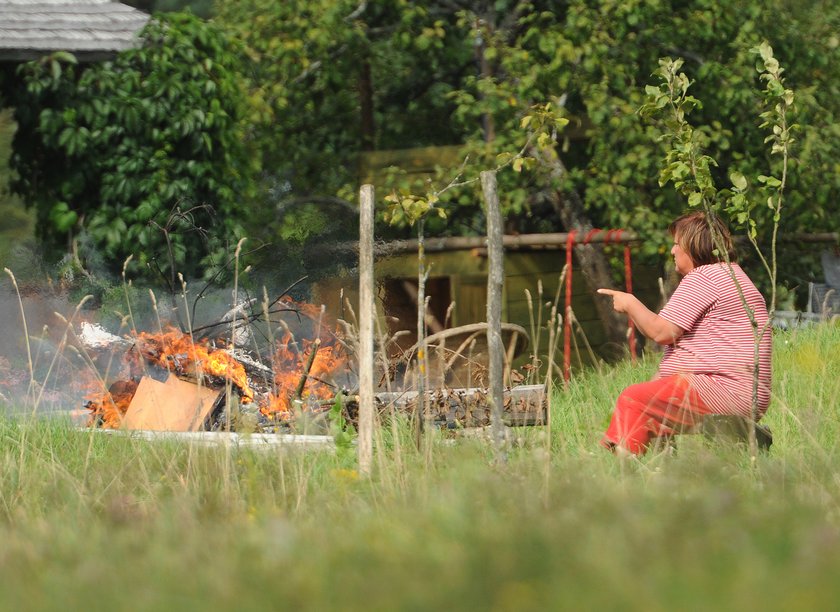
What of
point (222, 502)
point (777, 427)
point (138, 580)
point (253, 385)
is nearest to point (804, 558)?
point (138, 580)

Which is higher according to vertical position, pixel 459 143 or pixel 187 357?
pixel 459 143

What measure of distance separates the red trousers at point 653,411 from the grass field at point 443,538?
0.14m

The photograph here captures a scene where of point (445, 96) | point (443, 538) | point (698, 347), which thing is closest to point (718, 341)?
point (698, 347)

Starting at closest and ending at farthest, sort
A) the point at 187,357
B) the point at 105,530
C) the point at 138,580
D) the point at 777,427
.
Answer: the point at 138,580, the point at 105,530, the point at 777,427, the point at 187,357

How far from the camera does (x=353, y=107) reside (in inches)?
509

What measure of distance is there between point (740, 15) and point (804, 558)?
862 centimetres

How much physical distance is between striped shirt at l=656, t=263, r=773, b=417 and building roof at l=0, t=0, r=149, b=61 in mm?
5768

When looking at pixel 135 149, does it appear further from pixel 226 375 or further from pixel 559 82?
pixel 226 375

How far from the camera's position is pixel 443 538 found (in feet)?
9.51

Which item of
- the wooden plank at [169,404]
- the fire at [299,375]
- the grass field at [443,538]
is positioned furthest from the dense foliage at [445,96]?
the grass field at [443,538]

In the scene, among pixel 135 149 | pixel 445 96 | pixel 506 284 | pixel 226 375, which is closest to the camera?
pixel 226 375

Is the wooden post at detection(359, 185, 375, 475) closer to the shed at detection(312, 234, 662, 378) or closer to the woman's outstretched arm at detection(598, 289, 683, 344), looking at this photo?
the woman's outstretched arm at detection(598, 289, 683, 344)

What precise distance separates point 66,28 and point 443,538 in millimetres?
7452

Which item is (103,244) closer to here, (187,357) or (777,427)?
(187,357)
